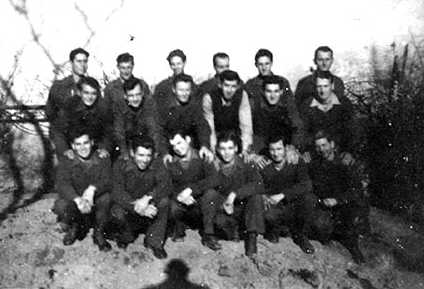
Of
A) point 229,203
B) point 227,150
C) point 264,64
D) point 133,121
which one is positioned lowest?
point 229,203

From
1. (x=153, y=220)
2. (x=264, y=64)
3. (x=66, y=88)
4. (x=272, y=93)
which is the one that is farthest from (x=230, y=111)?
(x=66, y=88)

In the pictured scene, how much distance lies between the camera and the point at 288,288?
4.16m

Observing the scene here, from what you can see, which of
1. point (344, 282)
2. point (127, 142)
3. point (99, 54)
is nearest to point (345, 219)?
point (344, 282)

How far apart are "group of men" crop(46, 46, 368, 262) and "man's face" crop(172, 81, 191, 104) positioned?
0.01 metres

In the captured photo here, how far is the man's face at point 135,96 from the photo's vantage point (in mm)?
4754

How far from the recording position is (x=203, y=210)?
172 inches

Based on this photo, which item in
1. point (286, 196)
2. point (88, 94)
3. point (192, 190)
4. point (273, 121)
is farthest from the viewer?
point (273, 121)

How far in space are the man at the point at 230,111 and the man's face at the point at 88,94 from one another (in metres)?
1.19

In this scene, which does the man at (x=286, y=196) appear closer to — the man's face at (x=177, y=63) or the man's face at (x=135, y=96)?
the man's face at (x=135, y=96)

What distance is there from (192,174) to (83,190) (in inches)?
41.8

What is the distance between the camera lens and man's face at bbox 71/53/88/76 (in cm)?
519

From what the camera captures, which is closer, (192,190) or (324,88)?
(192,190)

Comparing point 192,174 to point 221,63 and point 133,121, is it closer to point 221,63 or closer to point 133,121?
point 133,121

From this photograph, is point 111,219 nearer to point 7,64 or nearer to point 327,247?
point 327,247
